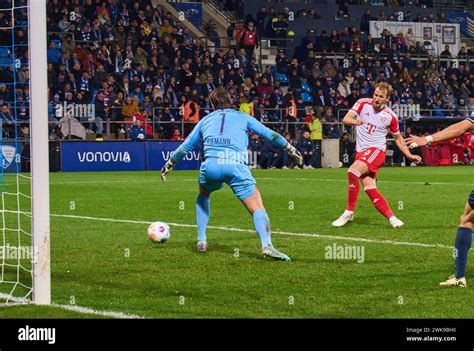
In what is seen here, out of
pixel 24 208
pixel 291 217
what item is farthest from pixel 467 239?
pixel 24 208

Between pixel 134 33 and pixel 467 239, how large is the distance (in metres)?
30.7

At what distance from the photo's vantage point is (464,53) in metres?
50.0

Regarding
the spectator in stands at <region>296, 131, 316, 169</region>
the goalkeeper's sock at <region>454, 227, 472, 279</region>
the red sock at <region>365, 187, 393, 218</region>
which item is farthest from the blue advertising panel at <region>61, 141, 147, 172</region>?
the goalkeeper's sock at <region>454, 227, 472, 279</region>

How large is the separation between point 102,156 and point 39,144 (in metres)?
25.2

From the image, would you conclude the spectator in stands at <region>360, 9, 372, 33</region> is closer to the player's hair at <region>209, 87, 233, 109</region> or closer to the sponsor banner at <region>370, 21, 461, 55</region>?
the sponsor banner at <region>370, 21, 461, 55</region>

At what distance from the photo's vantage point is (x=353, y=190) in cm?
1543

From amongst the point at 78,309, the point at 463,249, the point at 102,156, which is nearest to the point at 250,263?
the point at 463,249

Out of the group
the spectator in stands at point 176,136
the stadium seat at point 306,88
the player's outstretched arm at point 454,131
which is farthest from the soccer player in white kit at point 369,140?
the stadium seat at point 306,88

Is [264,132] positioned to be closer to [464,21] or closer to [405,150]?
[405,150]

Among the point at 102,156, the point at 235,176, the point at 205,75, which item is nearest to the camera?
the point at 235,176

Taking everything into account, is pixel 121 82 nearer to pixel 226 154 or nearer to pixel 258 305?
pixel 226 154

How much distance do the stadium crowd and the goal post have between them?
2052 centimetres

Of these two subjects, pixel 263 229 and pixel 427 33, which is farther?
pixel 427 33

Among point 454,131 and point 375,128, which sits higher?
point 375,128
